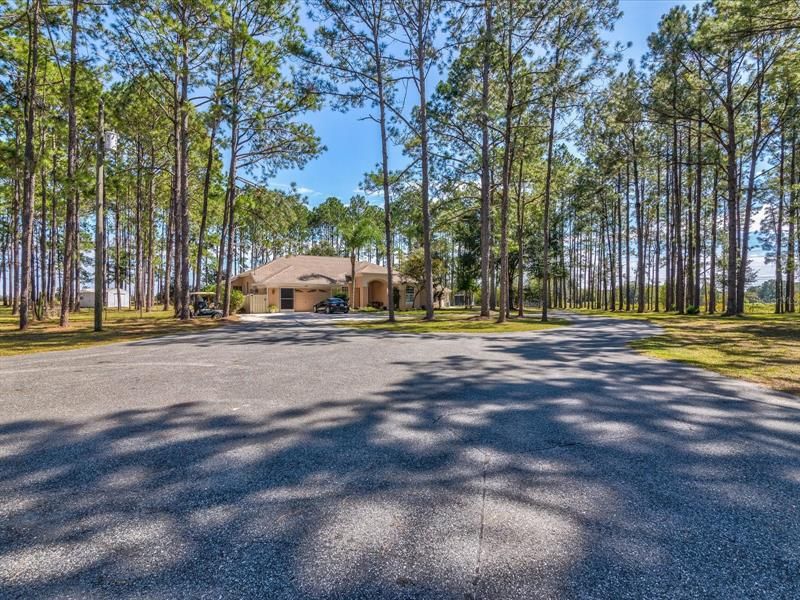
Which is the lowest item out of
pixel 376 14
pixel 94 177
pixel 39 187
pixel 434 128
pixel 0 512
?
pixel 0 512

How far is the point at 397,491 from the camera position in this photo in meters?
2.43

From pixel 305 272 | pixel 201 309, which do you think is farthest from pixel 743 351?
pixel 305 272

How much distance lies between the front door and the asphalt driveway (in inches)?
1018

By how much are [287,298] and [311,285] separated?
6.88 ft

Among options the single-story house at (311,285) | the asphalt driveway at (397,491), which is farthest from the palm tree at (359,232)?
the asphalt driveway at (397,491)

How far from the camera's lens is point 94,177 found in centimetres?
1320

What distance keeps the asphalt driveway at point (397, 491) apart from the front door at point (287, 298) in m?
25.9

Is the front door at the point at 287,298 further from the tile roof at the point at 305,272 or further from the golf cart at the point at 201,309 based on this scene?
the golf cart at the point at 201,309

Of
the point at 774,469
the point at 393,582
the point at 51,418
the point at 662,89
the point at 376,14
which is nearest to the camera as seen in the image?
the point at 393,582

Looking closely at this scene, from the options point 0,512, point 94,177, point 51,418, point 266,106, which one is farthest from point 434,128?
point 0,512

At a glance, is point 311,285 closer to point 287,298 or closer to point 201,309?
point 287,298

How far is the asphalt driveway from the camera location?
5.50ft

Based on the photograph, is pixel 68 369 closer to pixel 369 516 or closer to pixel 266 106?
pixel 369 516

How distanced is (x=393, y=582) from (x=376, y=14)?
1979 centimetres
